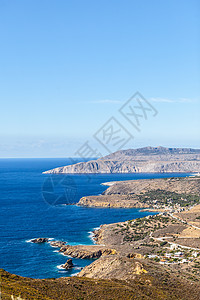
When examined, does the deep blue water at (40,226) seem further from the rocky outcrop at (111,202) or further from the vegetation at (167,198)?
the vegetation at (167,198)

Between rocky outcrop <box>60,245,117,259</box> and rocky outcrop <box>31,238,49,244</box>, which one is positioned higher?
rocky outcrop <box>31,238,49,244</box>

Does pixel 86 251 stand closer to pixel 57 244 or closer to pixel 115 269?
pixel 57 244

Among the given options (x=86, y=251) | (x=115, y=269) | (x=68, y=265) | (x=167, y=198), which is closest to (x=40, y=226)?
(x=86, y=251)

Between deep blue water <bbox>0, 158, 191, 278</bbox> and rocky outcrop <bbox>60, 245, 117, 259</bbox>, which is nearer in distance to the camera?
deep blue water <bbox>0, 158, 191, 278</bbox>

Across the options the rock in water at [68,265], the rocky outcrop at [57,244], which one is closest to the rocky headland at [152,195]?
the rocky outcrop at [57,244]

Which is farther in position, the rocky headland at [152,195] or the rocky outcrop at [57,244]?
the rocky headland at [152,195]

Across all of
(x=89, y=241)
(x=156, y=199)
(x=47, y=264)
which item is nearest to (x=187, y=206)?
(x=156, y=199)

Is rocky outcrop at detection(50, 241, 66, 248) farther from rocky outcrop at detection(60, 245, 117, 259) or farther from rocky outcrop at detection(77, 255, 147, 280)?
rocky outcrop at detection(77, 255, 147, 280)

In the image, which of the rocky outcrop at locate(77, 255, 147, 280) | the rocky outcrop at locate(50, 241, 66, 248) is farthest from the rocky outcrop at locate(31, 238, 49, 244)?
the rocky outcrop at locate(77, 255, 147, 280)

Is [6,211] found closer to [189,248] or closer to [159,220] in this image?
[159,220]
